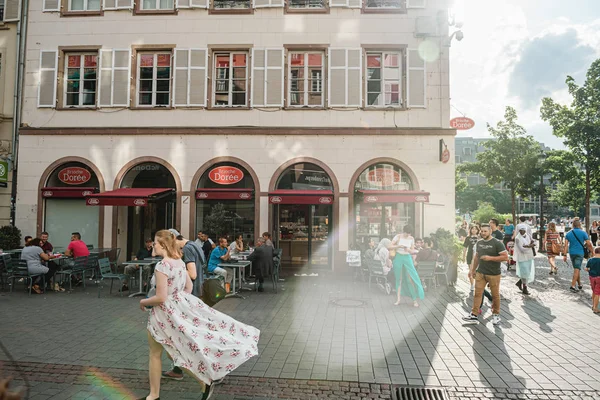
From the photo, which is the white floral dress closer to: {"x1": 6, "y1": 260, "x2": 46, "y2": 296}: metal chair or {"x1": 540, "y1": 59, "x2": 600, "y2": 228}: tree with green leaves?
{"x1": 6, "y1": 260, "x2": 46, "y2": 296}: metal chair

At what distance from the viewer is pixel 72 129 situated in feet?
49.0

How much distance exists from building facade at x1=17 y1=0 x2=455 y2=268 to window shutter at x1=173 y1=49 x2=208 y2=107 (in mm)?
51

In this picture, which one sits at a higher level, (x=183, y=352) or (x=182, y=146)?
(x=182, y=146)

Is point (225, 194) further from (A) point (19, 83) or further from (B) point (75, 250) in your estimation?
(A) point (19, 83)

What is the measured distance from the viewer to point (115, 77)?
49.3ft

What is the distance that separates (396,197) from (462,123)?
420 centimetres

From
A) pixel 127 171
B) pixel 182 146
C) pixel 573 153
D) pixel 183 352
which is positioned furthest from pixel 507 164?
pixel 183 352

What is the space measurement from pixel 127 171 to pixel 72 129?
2502 mm

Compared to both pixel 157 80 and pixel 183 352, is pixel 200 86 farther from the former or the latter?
pixel 183 352

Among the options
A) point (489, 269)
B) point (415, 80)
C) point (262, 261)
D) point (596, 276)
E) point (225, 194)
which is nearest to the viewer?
point (489, 269)

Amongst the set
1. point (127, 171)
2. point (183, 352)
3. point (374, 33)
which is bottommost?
point (183, 352)

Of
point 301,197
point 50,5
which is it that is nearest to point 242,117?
point 301,197

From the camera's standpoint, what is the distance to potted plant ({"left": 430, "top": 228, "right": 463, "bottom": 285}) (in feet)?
38.2

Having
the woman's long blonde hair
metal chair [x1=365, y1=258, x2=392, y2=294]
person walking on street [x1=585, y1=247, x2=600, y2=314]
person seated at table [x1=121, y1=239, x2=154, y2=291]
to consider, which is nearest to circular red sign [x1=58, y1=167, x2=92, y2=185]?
person seated at table [x1=121, y1=239, x2=154, y2=291]
